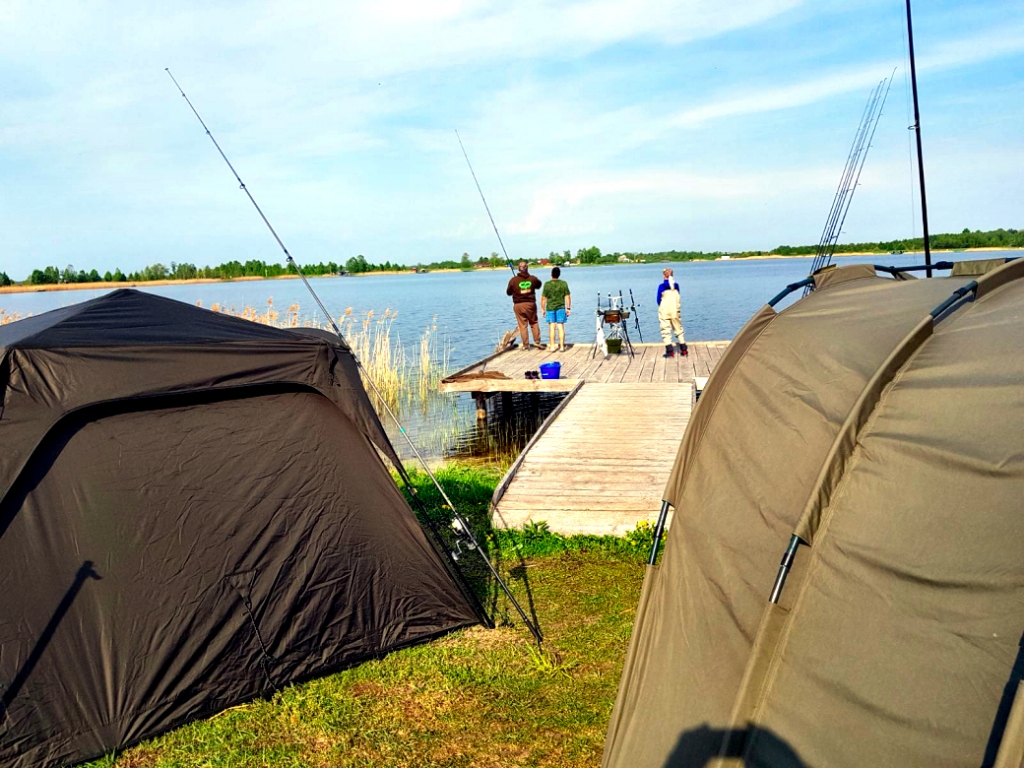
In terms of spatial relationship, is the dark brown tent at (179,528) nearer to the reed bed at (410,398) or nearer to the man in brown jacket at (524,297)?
the reed bed at (410,398)

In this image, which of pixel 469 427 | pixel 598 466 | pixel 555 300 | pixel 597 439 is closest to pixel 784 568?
pixel 598 466

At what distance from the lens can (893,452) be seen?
2.56 m

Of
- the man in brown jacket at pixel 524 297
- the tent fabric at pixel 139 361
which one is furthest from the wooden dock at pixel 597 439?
the tent fabric at pixel 139 361

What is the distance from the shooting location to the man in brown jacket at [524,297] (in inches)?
629

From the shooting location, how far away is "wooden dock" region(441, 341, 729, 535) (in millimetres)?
7078

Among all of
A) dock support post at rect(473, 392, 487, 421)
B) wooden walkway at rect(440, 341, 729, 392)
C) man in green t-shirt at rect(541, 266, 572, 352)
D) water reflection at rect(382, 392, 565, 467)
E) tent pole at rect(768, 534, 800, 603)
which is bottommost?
water reflection at rect(382, 392, 565, 467)

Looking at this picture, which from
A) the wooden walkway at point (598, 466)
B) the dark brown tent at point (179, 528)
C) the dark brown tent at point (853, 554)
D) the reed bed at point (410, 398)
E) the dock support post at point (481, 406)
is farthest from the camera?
the dock support post at point (481, 406)

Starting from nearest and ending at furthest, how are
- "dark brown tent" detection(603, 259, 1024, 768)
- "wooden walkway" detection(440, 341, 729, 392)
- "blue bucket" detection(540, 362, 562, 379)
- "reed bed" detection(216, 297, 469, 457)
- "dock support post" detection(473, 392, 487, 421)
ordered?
1. "dark brown tent" detection(603, 259, 1024, 768)
2. "wooden walkway" detection(440, 341, 729, 392)
3. "blue bucket" detection(540, 362, 562, 379)
4. "reed bed" detection(216, 297, 469, 457)
5. "dock support post" detection(473, 392, 487, 421)

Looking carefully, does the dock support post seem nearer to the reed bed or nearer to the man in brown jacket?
the reed bed

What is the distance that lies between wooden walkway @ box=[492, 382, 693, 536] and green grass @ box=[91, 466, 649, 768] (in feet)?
4.07

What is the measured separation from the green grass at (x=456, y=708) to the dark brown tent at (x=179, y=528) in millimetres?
159

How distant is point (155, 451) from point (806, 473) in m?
3.23

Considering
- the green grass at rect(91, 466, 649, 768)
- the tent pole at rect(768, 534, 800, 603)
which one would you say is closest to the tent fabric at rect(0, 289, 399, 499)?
the green grass at rect(91, 466, 649, 768)

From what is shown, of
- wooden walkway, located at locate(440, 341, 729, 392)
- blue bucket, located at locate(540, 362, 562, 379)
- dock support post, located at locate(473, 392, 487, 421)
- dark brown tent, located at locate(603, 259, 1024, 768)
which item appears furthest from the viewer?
dock support post, located at locate(473, 392, 487, 421)
